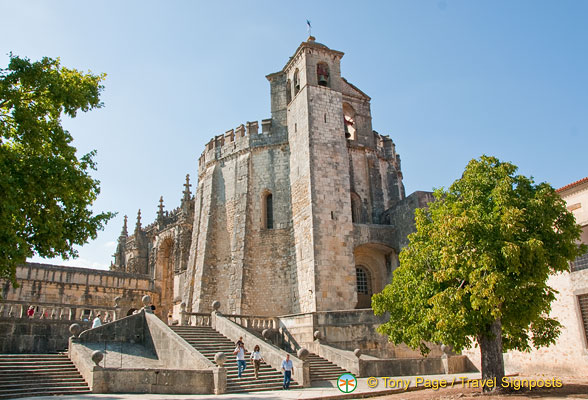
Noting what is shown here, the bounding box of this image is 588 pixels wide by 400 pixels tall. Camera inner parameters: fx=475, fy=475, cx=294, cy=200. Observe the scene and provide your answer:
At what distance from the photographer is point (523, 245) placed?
36.6ft

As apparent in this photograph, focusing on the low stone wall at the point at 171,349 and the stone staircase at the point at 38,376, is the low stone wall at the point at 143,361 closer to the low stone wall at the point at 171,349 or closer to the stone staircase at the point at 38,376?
the low stone wall at the point at 171,349

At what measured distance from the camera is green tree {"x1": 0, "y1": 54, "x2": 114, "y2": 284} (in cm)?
984

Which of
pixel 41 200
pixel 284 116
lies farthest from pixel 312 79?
pixel 41 200

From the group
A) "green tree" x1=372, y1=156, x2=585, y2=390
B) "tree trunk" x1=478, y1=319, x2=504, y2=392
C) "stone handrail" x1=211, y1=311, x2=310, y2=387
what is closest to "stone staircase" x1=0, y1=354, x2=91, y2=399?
"stone handrail" x1=211, y1=311, x2=310, y2=387

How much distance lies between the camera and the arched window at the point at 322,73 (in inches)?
1018

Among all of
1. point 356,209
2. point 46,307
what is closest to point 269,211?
point 356,209

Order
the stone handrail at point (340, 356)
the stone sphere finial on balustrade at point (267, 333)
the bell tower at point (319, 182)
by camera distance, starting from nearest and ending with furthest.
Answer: the stone handrail at point (340, 356)
the stone sphere finial on balustrade at point (267, 333)
the bell tower at point (319, 182)

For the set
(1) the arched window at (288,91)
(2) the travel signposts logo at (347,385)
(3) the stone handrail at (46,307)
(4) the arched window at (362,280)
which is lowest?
(2) the travel signposts logo at (347,385)

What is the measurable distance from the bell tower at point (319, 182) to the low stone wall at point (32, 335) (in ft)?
32.4

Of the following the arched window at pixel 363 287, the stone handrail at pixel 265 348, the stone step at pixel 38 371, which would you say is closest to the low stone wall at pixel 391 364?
the stone handrail at pixel 265 348

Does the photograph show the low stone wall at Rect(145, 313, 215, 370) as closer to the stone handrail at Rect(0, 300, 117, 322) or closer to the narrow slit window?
the stone handrail at Rect(0, 300, 117, 322)

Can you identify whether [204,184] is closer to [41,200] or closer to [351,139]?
[351,139]

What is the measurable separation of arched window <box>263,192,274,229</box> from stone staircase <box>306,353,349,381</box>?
9.45 metres

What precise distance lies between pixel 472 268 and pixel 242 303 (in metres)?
13.5
